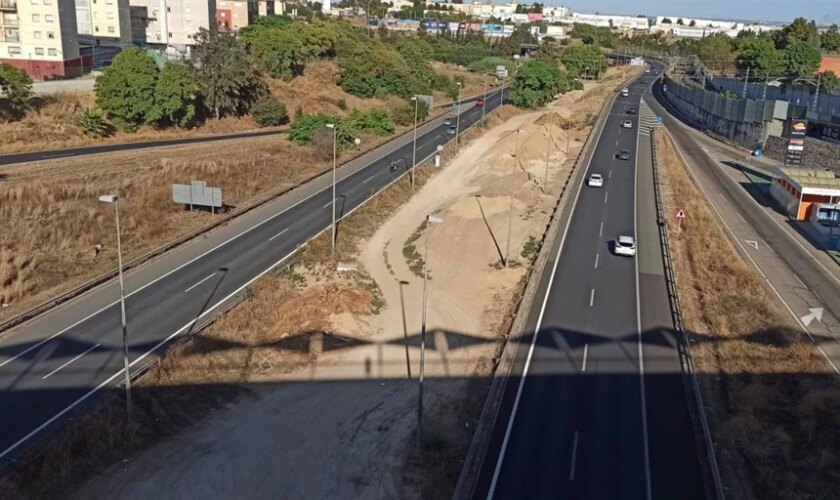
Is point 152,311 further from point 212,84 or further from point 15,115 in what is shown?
point 212,84

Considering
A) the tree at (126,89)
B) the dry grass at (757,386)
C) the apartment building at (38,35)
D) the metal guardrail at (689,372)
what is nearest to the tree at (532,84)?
the tree at (126,89)

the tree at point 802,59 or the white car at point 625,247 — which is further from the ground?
the tree at point 802,59

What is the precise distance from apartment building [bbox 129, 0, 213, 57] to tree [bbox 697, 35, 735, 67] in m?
118

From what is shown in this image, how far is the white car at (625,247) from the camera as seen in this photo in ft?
139

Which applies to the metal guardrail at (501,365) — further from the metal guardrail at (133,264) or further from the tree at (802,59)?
the tree at (802,59)

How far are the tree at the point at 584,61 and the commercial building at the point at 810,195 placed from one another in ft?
333

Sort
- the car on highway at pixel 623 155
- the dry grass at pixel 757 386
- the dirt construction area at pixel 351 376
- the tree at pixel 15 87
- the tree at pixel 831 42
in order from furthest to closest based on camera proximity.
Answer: the tree at pixel 831 42 < the car on highway at pixel 623 155 < the tree at pixel 15 87 < the dirt construction area at pixel 351 376 < the dry grass at pixel 757 386

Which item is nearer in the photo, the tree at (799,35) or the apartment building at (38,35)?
the apartment building at (38,35)

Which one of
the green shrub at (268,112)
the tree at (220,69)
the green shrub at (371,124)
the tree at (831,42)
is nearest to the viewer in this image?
the tree at (220,69)

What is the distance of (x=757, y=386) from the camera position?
26.9m

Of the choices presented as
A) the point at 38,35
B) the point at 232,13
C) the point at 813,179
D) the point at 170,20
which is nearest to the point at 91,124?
the point at 38,35

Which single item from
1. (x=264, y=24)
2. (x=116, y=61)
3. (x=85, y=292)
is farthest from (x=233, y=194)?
(x=264, y=24)

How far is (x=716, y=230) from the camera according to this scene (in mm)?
48219

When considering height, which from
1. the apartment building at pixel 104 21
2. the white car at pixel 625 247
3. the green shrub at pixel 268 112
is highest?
the apartment building at pixel 104 21
